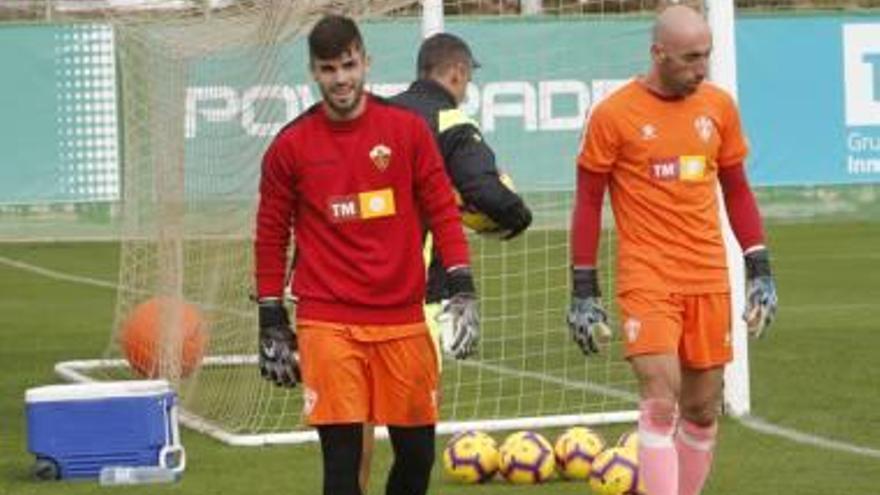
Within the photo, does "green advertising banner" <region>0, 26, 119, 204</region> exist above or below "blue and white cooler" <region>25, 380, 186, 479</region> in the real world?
above

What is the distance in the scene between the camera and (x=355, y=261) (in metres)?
8.41

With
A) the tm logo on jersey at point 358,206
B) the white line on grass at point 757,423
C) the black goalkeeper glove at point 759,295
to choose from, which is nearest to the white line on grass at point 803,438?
the white line on grass at point 757,423

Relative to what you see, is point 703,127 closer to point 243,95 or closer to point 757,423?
point 757,423

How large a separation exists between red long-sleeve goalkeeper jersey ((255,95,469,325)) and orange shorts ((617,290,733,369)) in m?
1.01

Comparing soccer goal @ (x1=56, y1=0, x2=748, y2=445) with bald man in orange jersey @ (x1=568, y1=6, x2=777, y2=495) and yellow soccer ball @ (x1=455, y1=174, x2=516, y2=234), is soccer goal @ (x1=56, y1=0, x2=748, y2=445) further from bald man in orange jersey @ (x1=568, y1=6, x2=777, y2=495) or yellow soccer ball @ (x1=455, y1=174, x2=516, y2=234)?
bald man in orange jersey @ (x1=568, y1=6, x2=777, y2=495)

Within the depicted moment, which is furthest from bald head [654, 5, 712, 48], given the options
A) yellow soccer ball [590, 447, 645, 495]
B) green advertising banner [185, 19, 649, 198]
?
green advertising banner [185, 19, 649, 198]

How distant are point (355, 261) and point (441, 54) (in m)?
1.90

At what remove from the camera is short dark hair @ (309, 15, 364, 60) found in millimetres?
8281

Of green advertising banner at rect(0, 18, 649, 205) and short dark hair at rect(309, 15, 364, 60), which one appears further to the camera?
green advertising banner at rect(0, 18, 649, 205)

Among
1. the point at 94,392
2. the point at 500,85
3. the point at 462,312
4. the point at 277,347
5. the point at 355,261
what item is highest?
the point at 500,85

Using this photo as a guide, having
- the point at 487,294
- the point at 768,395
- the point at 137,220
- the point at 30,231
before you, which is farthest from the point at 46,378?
the point at 30,231

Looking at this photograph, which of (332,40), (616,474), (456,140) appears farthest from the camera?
(616,474)

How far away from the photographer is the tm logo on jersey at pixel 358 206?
27.6 ft

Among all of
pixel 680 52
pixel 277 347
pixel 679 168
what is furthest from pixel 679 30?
pixel 277 347
